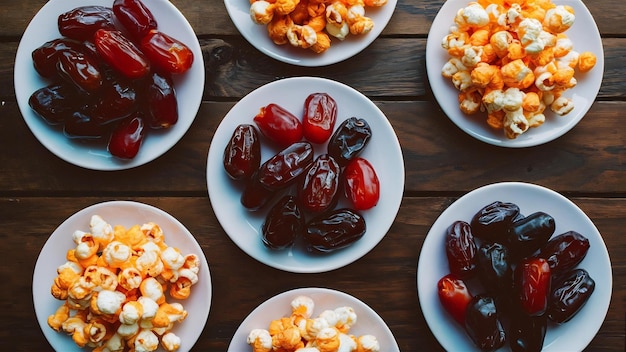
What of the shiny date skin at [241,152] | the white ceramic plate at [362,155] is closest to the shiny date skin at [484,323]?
the white ceramic plate at [362,155]

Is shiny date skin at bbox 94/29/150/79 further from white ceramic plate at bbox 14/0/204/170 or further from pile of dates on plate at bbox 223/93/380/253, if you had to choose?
pile of dates on plate at bbox 223/93/380/253

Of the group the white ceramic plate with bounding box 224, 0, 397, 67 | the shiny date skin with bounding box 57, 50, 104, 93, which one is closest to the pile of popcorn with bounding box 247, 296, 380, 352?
the white ceramic plate with bounding box 224, 0, 397, 67

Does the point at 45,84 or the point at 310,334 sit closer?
the point at 310,334

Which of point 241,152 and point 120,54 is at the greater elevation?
point 120,54

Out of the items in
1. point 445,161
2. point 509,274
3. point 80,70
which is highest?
point 80,70

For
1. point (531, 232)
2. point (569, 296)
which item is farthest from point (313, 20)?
point (569, 296)

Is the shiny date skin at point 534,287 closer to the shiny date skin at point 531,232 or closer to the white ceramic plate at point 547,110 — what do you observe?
the shiny date skin at point 531,232

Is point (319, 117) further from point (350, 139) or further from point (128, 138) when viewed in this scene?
point (128, 138)

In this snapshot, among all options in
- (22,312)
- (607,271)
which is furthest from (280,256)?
(607,271)
